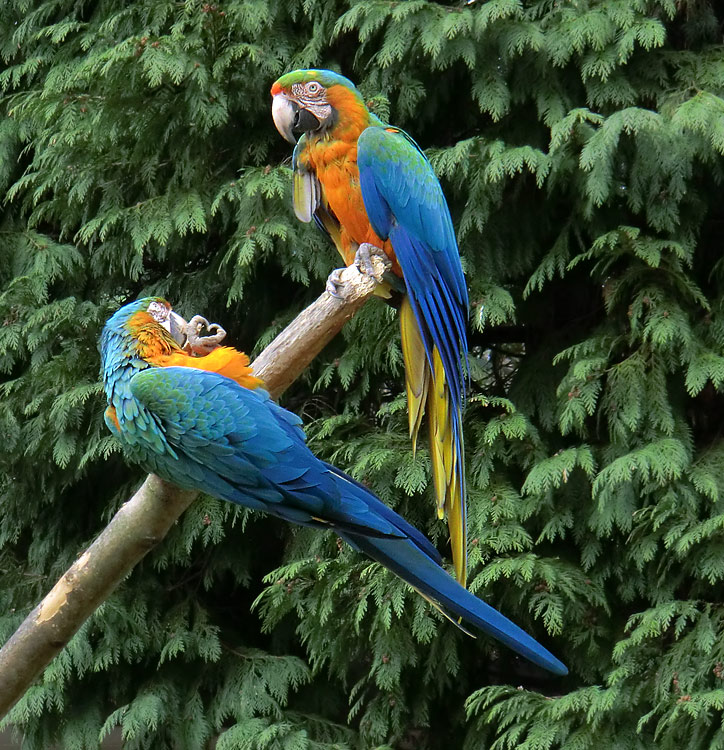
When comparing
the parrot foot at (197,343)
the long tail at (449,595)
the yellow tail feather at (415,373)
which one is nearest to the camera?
the long tail at (449,595)

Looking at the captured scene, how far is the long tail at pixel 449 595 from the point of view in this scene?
3.34 feet

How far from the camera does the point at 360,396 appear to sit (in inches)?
96.3

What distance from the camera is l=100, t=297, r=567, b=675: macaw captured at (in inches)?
42.2

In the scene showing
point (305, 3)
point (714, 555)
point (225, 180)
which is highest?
point (305, 3)

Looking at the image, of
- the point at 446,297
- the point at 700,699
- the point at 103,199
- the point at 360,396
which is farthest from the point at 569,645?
the point at 103,199

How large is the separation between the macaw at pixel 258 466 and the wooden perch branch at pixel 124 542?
0.26ft

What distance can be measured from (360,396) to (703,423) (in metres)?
0.85

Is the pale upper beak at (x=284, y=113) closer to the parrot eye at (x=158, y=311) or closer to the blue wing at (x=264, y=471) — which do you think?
the parrot eye at (x=158, y=311)

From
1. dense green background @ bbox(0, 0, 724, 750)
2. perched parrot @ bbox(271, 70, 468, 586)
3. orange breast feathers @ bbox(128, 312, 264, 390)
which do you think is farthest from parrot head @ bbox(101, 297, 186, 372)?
dense green background @ bbox(0, 0, 724, 750)

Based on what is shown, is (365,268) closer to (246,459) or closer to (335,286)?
(335,286)

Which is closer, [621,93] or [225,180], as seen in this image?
[621,93]

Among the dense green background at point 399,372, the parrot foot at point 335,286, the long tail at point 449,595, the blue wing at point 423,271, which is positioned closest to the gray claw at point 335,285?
the parrot foot at point 335,286

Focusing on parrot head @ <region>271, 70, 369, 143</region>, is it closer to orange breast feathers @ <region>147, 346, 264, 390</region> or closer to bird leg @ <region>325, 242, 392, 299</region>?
bird leg @ <region>325, 242, 392, 299</region>

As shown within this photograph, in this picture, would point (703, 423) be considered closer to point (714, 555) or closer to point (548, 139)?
point (714, 555)
